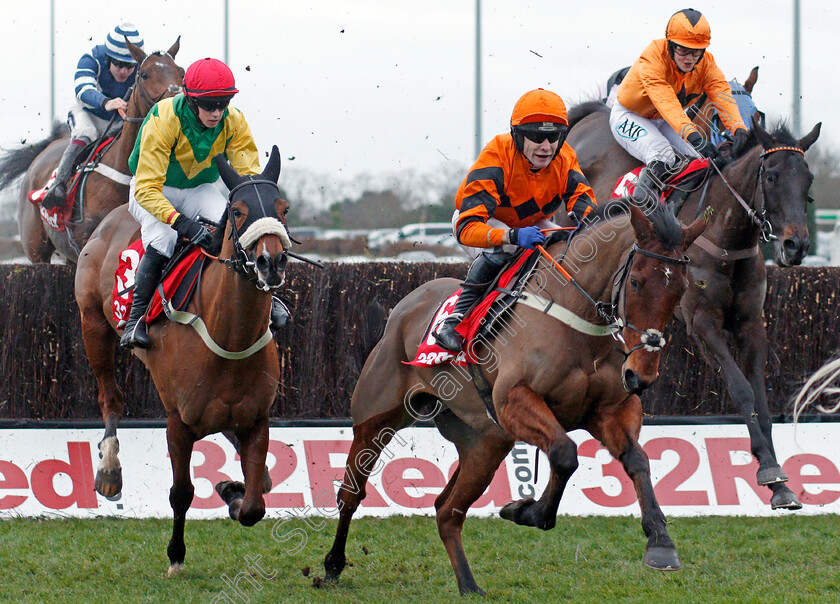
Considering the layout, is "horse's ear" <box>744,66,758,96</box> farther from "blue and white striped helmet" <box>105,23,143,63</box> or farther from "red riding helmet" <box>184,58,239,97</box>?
"blue and white striped helmet" <box>105,23,143,63</box>

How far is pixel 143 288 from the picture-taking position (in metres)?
5.47

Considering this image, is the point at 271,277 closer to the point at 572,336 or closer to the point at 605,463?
the point at 572,336

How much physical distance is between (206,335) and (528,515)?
1.76 meters

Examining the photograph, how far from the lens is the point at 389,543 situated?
6.06m

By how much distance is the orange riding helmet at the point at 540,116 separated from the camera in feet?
15.1

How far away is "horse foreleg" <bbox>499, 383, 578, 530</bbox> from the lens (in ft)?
13.7

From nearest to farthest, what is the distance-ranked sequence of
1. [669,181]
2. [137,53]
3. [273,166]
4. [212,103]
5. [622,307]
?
[622,307] → [273,166] → [212,103] → [669,181] → [137,53]

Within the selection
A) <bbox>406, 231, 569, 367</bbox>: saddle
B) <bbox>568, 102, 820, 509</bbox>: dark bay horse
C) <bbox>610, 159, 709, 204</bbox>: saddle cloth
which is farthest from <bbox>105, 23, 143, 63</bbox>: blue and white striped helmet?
<bbox>568, 102, 820, 509</bbox>: dark bay horse

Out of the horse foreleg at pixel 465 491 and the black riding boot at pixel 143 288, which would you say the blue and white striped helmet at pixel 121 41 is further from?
the horse foreleg at pixel 465 491

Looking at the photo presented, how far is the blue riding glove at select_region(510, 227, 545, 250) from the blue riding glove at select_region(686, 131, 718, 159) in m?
2.18

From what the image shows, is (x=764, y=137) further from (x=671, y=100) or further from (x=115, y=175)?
(x=115, y=175)

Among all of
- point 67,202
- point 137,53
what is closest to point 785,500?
point 137,53

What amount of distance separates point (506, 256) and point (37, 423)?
3781 millimetres

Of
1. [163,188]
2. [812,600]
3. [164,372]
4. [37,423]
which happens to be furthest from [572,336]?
[37,423]
